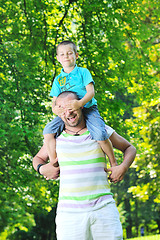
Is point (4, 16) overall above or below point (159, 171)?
above

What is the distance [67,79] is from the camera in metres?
3.26

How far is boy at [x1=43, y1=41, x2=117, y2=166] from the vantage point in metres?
2.92

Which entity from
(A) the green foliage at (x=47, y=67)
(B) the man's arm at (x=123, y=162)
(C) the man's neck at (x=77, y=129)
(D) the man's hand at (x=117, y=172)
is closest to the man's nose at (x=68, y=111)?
(C) the man's neck at (x=77, y=129)

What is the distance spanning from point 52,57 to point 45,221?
17052mm

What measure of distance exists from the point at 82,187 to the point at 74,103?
57cm

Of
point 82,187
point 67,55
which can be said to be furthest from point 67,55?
point 82,187

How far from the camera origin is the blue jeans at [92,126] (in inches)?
114

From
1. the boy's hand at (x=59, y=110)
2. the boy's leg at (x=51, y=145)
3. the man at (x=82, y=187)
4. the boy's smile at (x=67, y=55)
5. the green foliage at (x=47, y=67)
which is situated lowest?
the man at (x=82, y=187)

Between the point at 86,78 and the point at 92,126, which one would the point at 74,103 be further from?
the point at 86,78

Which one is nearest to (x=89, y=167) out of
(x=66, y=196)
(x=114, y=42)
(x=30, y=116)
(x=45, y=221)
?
(x=66, y=196)

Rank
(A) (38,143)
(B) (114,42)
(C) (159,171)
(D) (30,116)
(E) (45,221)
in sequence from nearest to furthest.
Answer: (D) (30,116)
(B) (114,42)
(A) (38,143)
(C) (159,171)
(E) (45,221)

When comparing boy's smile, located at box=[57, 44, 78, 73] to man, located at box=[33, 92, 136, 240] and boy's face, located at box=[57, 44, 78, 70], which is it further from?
man, located at box=[33, 92, 136, 240]

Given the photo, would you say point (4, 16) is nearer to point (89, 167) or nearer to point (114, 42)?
point (114, 42)

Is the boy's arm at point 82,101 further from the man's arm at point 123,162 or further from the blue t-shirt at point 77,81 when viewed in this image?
the man's arm at point 123,162
